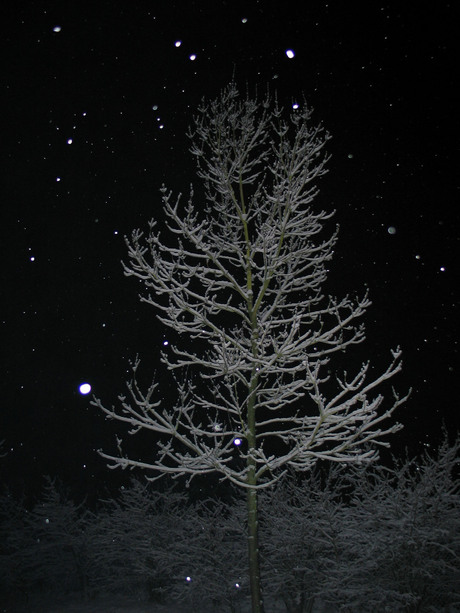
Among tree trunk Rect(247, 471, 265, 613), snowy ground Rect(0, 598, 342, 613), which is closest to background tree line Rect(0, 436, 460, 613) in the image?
snowy ground Rect(0, 598, 342, 613)

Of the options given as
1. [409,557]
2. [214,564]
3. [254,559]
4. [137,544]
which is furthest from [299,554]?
[254,559]

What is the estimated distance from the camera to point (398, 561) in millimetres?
9320

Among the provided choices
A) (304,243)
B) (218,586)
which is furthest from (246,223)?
(218,586)

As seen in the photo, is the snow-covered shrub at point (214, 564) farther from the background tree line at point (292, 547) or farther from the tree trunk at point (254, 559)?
the tree trunk at point (254, 559)

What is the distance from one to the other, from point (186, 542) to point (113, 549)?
19.8 ft

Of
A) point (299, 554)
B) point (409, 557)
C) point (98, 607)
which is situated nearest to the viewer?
point (409, 557)

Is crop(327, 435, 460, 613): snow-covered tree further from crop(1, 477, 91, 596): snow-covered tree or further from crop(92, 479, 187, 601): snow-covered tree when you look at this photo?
crop(1, 477, 91, 596): snow-covered tree

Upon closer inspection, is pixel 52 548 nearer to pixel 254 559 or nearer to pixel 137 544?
pixel 137 544

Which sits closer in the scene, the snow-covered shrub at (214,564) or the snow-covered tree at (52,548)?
the snow-covered shrub at (214,564)

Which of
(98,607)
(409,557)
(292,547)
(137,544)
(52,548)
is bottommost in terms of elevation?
(98,607)


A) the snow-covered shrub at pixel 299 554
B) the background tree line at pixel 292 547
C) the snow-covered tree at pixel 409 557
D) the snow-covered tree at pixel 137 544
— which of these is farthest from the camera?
the snow-covered tree at pixel 137 544

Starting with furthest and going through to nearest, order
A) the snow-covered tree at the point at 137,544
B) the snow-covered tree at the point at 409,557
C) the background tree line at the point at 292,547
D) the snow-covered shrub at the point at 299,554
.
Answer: the snow-covered tree at the point at 137,544 → the snow-covered shrub at the point at 299,554 → the background tree line at the point at 292,547 → the snow-covered tree at the point at 409,557

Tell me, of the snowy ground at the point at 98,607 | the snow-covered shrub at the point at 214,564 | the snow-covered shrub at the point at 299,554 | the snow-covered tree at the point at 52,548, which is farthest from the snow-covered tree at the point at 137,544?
the snow-covered shrub at the point at 299,554

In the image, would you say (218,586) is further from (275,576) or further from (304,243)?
(304,243)
